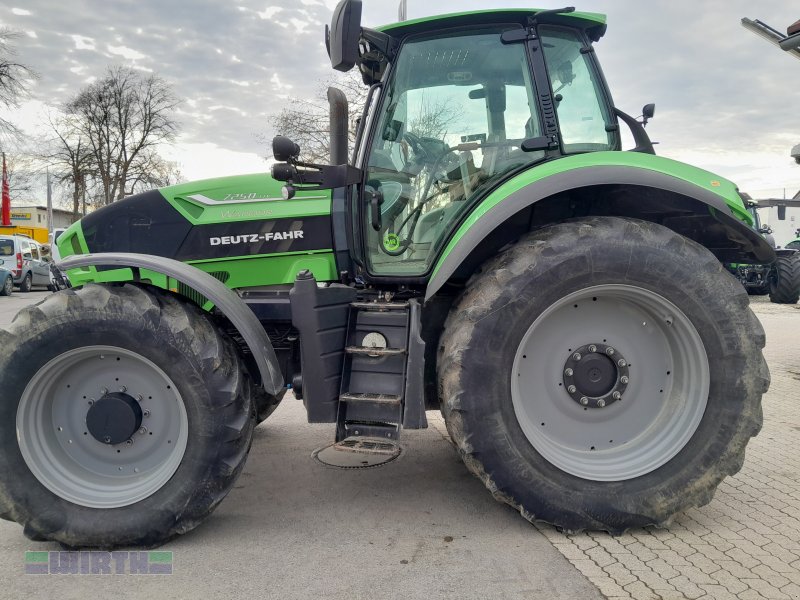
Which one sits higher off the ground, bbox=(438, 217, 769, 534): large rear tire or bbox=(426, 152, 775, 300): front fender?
bbox=(426, 152, 775, 300): front fender

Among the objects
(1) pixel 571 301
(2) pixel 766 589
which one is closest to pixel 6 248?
(1) pixel 571 301

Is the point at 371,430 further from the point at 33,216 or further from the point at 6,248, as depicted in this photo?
the point at 33,216

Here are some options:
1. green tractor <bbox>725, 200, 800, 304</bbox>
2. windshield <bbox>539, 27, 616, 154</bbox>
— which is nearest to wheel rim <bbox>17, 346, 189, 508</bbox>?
windshield <bbox>539, 27, 616, 154</bbox>

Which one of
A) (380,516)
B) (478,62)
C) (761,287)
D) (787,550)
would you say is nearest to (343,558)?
(380,516)

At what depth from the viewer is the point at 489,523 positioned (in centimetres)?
312

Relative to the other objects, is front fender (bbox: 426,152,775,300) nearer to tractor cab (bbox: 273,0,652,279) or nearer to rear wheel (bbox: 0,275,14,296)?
tractor cab (bbox: 273,0,652,279)

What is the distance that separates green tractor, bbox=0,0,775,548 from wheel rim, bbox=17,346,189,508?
1 cm

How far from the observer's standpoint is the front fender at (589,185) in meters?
Result: 2.92

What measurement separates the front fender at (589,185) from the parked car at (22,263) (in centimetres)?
1935

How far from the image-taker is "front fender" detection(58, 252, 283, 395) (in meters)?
2.87

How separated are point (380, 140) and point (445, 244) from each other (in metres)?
0.74

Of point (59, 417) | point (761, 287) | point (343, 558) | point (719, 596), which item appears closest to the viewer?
point (719, 596)

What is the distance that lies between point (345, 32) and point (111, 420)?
2.21 meters

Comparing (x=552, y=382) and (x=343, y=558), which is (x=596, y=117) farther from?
(x=343, y=558)
